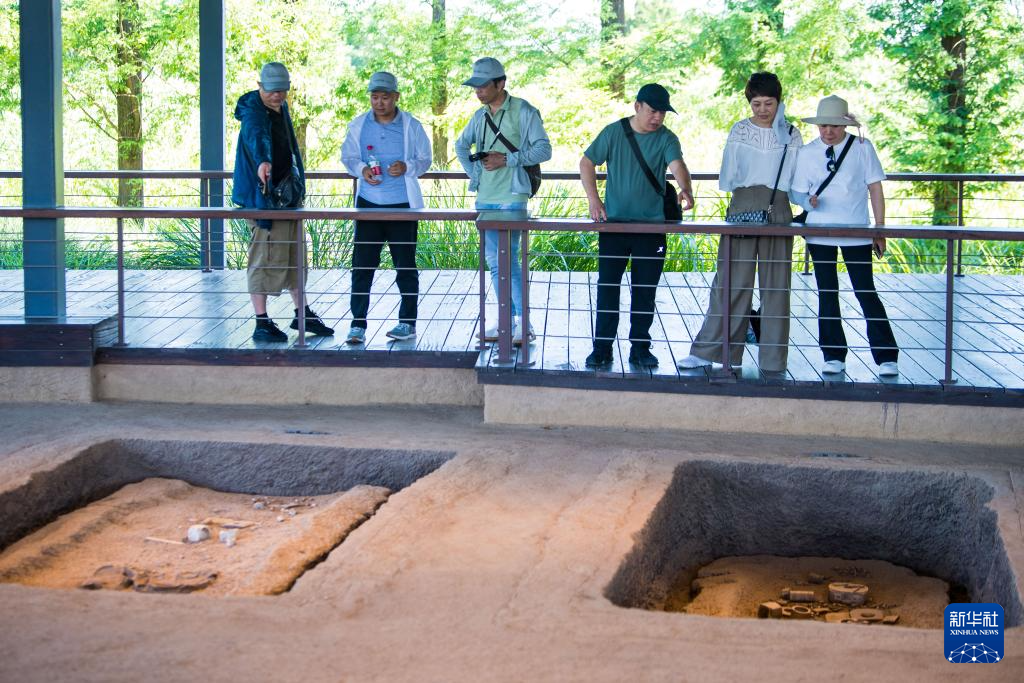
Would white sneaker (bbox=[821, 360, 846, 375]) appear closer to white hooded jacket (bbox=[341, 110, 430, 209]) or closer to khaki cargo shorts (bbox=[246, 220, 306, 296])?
white hooded jacket (bbox=[341, 110, 430, 209])

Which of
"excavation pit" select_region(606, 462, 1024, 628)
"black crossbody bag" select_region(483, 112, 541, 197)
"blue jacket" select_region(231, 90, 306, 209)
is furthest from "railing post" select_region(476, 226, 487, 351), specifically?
"excavation pit" select_region(606, 462, 1024, 628)

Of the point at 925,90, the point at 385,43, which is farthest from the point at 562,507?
the point at 385,43

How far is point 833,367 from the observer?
22.5ft

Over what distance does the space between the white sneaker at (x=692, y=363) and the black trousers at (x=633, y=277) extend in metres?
0.23

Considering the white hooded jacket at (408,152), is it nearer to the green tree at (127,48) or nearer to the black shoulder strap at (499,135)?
the black shoulder strap at (499,135)

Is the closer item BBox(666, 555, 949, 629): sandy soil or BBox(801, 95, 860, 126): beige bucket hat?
BBox(666, 555, 949, 629): sandy soil

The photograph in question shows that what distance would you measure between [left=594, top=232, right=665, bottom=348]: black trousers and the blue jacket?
6.15ft

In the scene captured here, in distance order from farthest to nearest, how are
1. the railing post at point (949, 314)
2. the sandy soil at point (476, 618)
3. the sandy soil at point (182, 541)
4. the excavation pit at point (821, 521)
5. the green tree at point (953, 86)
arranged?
the green tree at point (953, 86), the railing post at point (949, 314), the excavation pit at point (821, 521), the sandy soil at point (182, 541), the sandy soil at point (476, 618)

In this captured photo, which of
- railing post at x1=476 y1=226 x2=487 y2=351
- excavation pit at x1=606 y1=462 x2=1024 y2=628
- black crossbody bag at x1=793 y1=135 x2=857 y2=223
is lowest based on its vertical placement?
excavation pit at x1=606 y1=462 x2=1024 y2=628

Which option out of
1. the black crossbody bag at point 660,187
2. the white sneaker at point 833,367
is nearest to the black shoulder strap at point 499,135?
the black crossbody bag at point 660,187

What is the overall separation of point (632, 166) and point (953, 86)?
1594 centimetres

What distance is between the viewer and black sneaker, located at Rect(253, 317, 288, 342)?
759cm

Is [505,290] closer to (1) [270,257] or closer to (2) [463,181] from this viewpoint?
(1) [270,257]

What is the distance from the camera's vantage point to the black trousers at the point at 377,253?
7445mm
